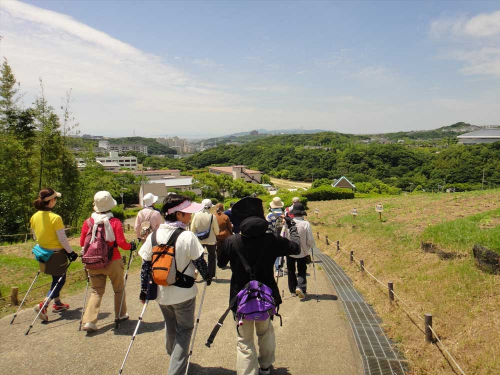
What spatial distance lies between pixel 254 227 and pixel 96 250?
2.18 m

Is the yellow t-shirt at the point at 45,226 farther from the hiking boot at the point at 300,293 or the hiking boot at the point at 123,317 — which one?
the hiking boot at the point at 300,293

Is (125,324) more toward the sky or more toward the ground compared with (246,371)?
more toward the ground

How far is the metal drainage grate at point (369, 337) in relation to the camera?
3368 mm

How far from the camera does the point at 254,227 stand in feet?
8.52

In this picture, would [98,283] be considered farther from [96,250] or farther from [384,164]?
[384,164]

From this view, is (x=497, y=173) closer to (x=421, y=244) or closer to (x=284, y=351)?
(x=421, y=244)

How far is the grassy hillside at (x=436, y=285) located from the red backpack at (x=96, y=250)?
3.83m

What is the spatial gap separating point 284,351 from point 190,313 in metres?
1.48

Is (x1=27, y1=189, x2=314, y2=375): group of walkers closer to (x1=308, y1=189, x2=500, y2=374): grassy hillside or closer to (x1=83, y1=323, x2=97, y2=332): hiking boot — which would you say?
(x1=83, y1=323, x2=97, y2=332): hiking boot

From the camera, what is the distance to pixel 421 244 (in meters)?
6.84

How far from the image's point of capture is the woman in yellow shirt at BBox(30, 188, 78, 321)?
152 inches

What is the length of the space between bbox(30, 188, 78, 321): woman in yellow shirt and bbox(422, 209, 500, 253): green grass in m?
7.00

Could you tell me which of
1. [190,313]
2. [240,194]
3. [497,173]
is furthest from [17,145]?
[497,173]

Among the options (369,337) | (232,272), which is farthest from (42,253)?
(369,337)
